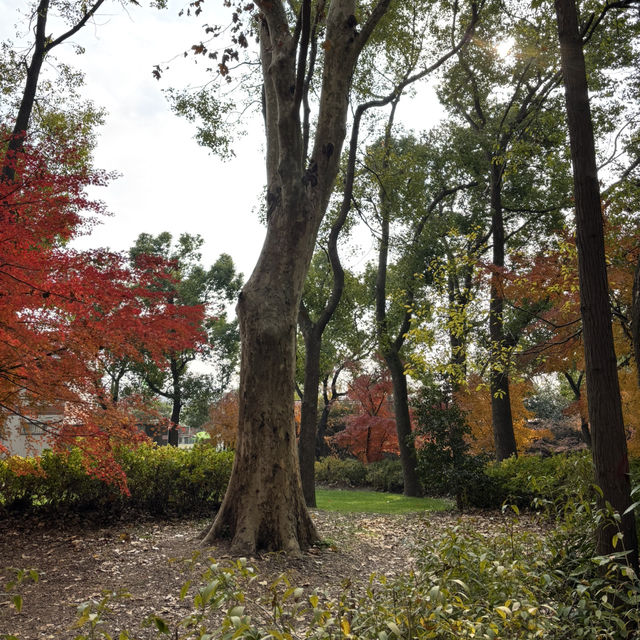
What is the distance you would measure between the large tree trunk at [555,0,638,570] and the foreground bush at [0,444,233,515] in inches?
259

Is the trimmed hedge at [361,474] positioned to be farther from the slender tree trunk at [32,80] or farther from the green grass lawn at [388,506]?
the slender tree trunk at [32,80]

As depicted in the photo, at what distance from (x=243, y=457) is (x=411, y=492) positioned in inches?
394

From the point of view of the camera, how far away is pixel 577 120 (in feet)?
14.6

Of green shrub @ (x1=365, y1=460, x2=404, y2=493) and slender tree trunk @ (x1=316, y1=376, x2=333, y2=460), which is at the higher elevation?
slender tree trunk @ (x1=316, y1=376, x2=333, y2=460)

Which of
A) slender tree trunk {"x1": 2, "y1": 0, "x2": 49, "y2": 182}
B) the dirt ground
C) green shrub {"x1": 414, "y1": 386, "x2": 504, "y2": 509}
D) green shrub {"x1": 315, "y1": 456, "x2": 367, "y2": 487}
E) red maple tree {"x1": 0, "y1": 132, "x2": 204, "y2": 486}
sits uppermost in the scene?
slender tree trunk {"x1": 2, "y1": 0, "x2": 49, "y2": 182}

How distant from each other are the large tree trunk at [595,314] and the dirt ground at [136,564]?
145 centimetres

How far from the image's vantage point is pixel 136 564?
5.55 metres

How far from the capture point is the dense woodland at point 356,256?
5320 millimetres

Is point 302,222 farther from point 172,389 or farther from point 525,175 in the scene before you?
point 172,389

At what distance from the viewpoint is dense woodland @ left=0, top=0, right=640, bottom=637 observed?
5.32 meters

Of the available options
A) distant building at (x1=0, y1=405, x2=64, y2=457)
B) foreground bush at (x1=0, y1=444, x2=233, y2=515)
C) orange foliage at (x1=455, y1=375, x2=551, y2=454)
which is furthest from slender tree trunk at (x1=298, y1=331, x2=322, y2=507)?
orange foliage at (x1=455, y1=375, x2=551, y2=454)

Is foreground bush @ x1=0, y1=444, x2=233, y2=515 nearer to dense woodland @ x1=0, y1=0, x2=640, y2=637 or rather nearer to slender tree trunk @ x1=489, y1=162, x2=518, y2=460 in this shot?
dense woodland @ x1=0, y1=0, x2=640, y2=637

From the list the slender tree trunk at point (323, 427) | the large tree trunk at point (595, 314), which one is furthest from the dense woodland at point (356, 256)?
the slender tree trunk at point (323, 427)

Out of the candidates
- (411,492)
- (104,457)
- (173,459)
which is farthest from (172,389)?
(104,457)
